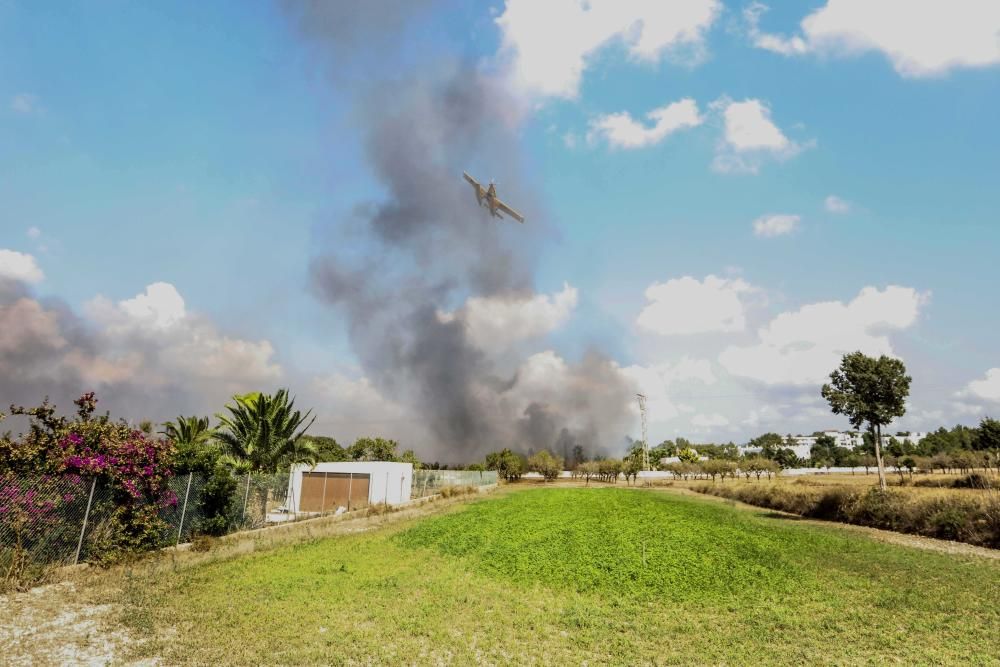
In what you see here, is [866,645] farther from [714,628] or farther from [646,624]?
[646,624]

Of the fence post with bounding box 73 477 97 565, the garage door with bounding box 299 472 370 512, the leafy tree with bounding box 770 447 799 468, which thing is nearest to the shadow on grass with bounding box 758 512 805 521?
the garage door with bounding box 299 472 370 512

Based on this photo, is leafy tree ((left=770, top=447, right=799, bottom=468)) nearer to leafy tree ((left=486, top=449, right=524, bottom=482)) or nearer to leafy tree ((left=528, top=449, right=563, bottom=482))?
leafy tree ((left=528, top=449, right=563, bottom=482))

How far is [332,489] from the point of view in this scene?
3806 centimetres

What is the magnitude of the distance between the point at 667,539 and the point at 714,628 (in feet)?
28.4

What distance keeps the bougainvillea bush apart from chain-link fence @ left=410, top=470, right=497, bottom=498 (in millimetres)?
29717

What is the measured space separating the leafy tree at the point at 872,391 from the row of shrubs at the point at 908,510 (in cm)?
757

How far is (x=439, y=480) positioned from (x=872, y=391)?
42.5 metres

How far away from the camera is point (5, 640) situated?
27.7ft

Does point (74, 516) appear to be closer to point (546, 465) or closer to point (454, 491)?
point (454, 491)

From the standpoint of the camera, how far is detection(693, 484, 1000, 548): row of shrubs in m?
21.2

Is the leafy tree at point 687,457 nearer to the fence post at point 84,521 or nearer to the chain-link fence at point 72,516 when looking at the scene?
the chain-link fence at point 72,516

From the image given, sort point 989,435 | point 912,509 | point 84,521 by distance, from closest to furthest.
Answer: point 84,521 → point 912,509 → point 989,435

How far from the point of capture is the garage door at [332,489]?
37562 millimetres

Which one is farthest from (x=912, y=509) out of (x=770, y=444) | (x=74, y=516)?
(x=770, y=444)
